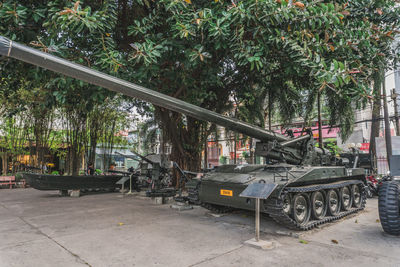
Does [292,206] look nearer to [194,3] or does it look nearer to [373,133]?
[194,3]

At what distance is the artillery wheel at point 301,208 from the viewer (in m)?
5.05

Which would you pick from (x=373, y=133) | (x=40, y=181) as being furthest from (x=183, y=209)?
(x=373, y=133)

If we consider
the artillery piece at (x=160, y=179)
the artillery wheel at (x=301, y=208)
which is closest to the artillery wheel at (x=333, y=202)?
the artillery wheel at (x=301, y=208)

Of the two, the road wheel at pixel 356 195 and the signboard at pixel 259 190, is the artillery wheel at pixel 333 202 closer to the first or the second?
the road wheel at pixel 356 195

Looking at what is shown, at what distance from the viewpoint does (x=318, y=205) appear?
19.1 ft

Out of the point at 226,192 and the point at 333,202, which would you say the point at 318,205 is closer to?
the point at 333,202

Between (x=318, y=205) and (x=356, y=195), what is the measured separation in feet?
7.42

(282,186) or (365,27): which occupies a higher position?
(365,27)

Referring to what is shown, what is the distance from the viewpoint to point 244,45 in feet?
18.3

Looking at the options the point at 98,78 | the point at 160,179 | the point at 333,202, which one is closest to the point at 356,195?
the point at 333,202

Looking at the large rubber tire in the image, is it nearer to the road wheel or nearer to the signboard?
the signboard

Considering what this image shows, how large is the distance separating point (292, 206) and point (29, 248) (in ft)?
14.0

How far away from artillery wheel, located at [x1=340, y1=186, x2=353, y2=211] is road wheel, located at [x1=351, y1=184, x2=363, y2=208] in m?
0.10

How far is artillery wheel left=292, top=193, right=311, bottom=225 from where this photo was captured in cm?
505
